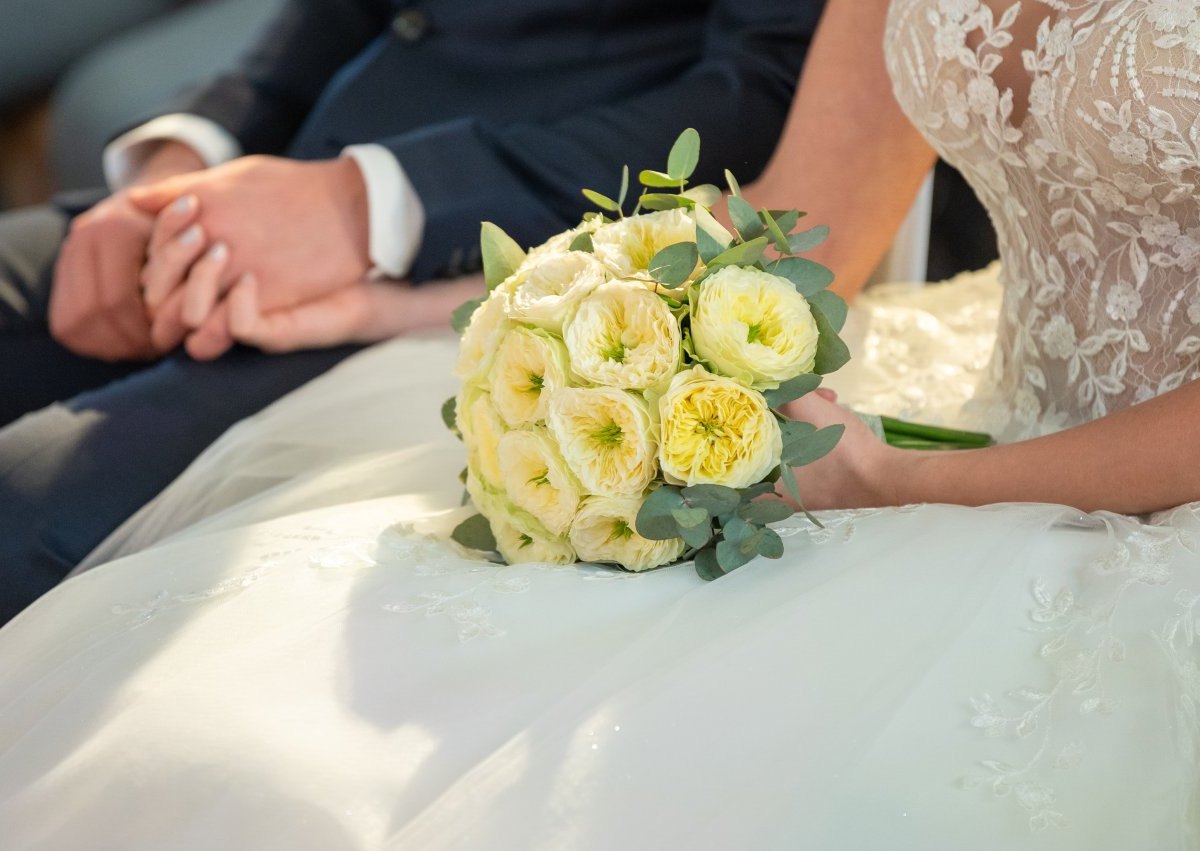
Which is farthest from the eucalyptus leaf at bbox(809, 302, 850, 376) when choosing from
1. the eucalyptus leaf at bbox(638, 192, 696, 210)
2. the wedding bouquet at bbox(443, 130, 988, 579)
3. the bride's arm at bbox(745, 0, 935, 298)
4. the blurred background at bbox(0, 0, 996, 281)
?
the blurred background at bbox(0, 0, 996, 281)

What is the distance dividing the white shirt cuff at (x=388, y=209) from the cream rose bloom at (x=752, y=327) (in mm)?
736

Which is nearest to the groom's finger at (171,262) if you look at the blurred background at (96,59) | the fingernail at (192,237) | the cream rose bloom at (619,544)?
the fingernail at (192,237)

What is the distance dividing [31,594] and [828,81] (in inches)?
33.8

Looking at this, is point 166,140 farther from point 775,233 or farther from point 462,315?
point 775,233

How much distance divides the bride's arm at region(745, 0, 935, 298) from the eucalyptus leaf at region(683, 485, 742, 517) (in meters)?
0.60

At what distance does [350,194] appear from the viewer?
1359 mm

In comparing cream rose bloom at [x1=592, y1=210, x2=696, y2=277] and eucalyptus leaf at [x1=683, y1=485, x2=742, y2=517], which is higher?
cream rose bloom at [x1=592, y1=210, x2=696, y2=277]

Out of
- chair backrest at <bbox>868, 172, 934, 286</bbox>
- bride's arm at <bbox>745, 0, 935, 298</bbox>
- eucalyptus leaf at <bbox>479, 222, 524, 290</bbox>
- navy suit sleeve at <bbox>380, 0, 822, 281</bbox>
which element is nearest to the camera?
eucalyptus leaf at <bbox>479, 222, 524, 290</bbox>

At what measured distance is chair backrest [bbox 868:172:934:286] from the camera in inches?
60.2

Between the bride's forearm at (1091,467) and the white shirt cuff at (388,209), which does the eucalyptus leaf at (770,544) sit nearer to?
the bride's forearm at (1091,467)

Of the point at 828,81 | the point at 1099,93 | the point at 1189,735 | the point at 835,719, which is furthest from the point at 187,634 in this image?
the point at 828,81

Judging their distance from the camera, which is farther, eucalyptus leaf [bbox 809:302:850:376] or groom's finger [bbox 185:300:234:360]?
groom's finger [bbox 185:300:234:360]

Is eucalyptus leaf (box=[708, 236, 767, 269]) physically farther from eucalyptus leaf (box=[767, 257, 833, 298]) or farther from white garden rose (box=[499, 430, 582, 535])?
white garden rose (box=[499, 430, 582, 535])

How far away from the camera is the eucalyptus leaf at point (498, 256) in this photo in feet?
2.58
